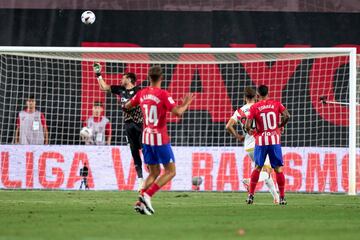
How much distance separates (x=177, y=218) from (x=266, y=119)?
419 centimetres

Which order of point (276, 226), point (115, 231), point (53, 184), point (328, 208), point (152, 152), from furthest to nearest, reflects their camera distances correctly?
1. point (53, 184)
2. point (328, 208)
3. point (152, 152)
4. point (276, 226)
5. point (115, 231)

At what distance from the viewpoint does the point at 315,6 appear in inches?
974

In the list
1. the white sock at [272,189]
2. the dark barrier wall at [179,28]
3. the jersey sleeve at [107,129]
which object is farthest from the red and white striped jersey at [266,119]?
the dark barrier wall at [179,28]

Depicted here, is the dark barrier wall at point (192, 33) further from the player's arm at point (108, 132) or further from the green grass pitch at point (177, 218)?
the green grass pitch at point (177, 218)

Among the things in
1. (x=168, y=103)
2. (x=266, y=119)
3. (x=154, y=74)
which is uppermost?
(x=154, y=74)

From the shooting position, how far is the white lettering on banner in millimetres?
23078

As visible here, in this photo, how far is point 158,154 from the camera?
14.8 metres

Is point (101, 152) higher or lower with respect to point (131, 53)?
lower

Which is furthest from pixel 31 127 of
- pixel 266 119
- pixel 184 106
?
pixel 184 106

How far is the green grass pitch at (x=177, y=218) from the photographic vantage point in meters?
11.6

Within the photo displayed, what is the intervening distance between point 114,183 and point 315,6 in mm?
6523

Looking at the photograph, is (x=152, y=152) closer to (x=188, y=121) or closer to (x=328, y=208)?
(x=328, y=208)

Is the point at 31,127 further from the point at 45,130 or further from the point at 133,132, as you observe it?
the point at 133,132

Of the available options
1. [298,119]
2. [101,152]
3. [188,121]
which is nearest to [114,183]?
[101,152]
